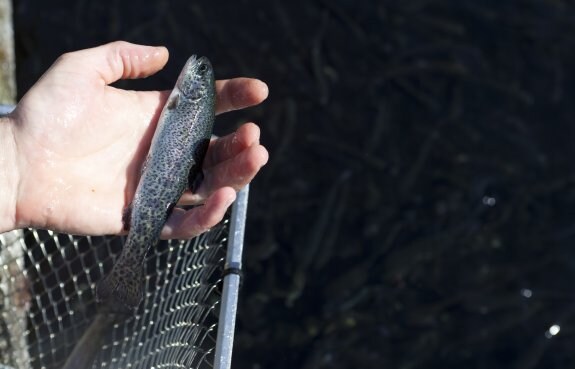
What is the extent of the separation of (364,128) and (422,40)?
0.82 metres

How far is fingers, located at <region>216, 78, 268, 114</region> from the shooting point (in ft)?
9.58

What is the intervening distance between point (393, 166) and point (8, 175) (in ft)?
9.11

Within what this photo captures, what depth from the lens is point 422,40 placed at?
5430 millimetres

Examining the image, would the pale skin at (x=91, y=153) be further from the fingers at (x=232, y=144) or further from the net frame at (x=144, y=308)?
the net frame at (x=144, y=308)

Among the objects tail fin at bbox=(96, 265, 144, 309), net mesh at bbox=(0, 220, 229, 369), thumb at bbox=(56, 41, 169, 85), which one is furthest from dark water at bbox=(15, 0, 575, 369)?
thumb at bbox=(56, 41, 169, 85)

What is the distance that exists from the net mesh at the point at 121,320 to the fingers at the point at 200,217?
0.21m

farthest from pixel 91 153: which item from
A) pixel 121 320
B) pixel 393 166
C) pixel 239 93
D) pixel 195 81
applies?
pixel 393 166

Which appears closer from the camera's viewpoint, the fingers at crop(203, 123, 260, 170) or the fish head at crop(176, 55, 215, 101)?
the fingers at crop(203, 123, 260, 170)

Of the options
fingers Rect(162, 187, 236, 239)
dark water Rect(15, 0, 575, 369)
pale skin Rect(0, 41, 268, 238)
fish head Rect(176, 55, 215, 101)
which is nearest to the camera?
fingers Rect(162, 187, 236, 239)

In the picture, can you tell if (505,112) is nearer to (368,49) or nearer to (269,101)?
(368,49)

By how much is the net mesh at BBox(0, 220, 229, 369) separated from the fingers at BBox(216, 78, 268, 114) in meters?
0.46

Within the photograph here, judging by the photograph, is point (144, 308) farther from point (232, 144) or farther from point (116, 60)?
point (116, 60)

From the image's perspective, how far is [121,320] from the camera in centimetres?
345

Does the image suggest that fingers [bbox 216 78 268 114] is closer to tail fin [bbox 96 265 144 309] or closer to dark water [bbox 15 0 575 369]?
tail fin [bbox 96 265 144 309]
